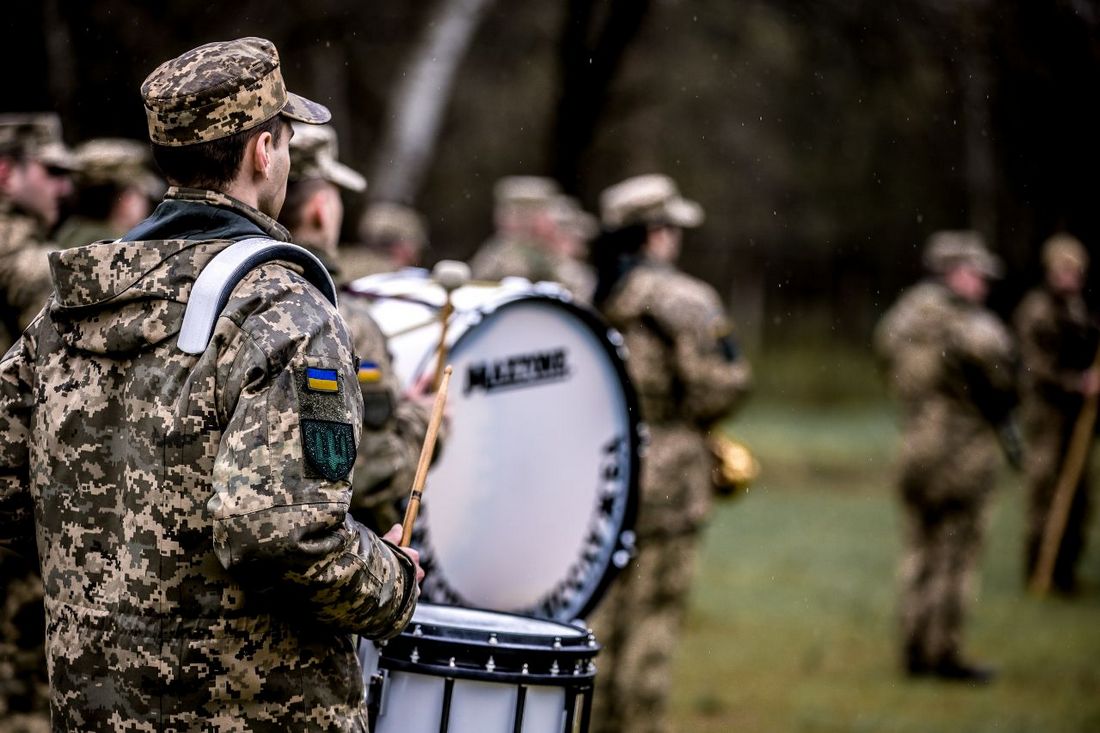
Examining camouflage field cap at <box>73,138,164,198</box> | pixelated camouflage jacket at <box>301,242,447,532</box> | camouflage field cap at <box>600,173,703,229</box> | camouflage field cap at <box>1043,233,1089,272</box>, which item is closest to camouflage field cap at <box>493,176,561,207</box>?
camouflage field cap at <box>1043,233,1089,272</box>

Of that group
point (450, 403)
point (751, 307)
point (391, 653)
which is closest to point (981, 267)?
point (450, 403)

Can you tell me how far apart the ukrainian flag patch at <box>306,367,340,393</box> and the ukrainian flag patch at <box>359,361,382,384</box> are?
1.11 m

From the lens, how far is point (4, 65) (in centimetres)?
571

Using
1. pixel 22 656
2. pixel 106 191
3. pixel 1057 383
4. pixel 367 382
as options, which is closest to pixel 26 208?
pixel 106 191

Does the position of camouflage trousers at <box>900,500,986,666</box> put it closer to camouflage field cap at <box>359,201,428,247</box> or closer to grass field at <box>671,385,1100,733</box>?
grass field at <box>671,385,1100,733</box>

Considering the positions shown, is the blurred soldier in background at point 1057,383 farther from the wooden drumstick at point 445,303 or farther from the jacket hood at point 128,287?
the jacket hood at point 128,287

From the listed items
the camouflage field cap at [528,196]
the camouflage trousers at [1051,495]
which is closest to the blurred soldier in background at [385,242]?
the camouflage field cap at [528,196]

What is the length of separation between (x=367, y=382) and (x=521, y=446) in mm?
744

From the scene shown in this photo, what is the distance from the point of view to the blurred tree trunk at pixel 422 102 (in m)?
10.8

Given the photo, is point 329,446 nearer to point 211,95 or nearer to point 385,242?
point 211,95

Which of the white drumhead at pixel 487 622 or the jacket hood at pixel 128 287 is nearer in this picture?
the jacket hood at pixel 128 287

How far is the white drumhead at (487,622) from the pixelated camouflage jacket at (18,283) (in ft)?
5.26

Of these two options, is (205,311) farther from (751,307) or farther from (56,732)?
(751,307)

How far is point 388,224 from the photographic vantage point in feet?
32.4
